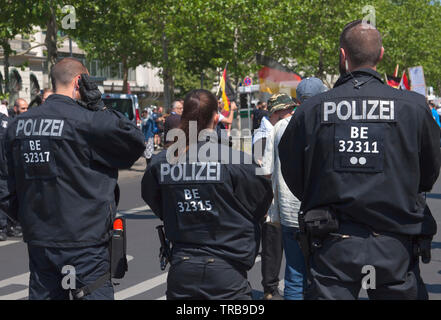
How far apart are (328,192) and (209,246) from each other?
2.52 feet

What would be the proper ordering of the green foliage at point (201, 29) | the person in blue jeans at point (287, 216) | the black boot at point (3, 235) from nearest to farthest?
the person in blue jeans at point (287, 216), the black boot at point (3, 235), the green foliage at point (201, 29)

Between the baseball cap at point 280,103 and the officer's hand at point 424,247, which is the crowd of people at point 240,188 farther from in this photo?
the baseball cap at point 280,103

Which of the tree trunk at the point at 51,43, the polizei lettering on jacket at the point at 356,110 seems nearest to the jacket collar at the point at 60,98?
the polizei lettering on jacket at the point at 356,110

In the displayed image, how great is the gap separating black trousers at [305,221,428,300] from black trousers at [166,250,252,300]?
559 mm

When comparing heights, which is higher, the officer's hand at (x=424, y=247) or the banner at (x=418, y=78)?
the banner at (x=418, y=78)

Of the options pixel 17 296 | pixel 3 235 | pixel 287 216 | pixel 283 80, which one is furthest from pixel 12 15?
pixel 287 216

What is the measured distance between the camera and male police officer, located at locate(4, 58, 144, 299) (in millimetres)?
4168

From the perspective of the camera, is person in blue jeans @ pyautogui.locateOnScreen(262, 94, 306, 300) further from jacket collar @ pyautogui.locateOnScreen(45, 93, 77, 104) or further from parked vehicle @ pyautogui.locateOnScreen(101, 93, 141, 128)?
parked vehicle @ pyautogui.locateOnScreen(101, 93, 141, 128)

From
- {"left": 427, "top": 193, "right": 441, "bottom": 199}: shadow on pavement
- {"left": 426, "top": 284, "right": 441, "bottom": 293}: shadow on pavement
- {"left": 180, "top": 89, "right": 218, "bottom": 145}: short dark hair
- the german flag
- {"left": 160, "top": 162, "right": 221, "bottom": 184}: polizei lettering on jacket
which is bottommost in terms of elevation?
{"left": 426, "top": 284, "right": 441, "bottom": 293}: shadow on pavement

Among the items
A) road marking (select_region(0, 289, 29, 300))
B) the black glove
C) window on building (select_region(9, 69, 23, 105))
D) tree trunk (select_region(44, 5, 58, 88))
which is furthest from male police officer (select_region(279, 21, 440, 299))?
window on building (select_region(9, 69, 23, 105))

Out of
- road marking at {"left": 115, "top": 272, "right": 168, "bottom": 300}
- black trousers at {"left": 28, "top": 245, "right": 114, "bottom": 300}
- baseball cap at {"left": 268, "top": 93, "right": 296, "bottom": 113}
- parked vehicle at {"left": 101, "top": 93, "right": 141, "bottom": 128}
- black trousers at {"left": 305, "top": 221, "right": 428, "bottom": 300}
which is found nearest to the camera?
black trousers at {"left": 305, "top": 221, "right": 428, "bottom": 300}

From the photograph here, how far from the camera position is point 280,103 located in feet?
21.3

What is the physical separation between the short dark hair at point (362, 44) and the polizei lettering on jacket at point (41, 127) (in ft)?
5.29

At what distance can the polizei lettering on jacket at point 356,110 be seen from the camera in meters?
3.62
